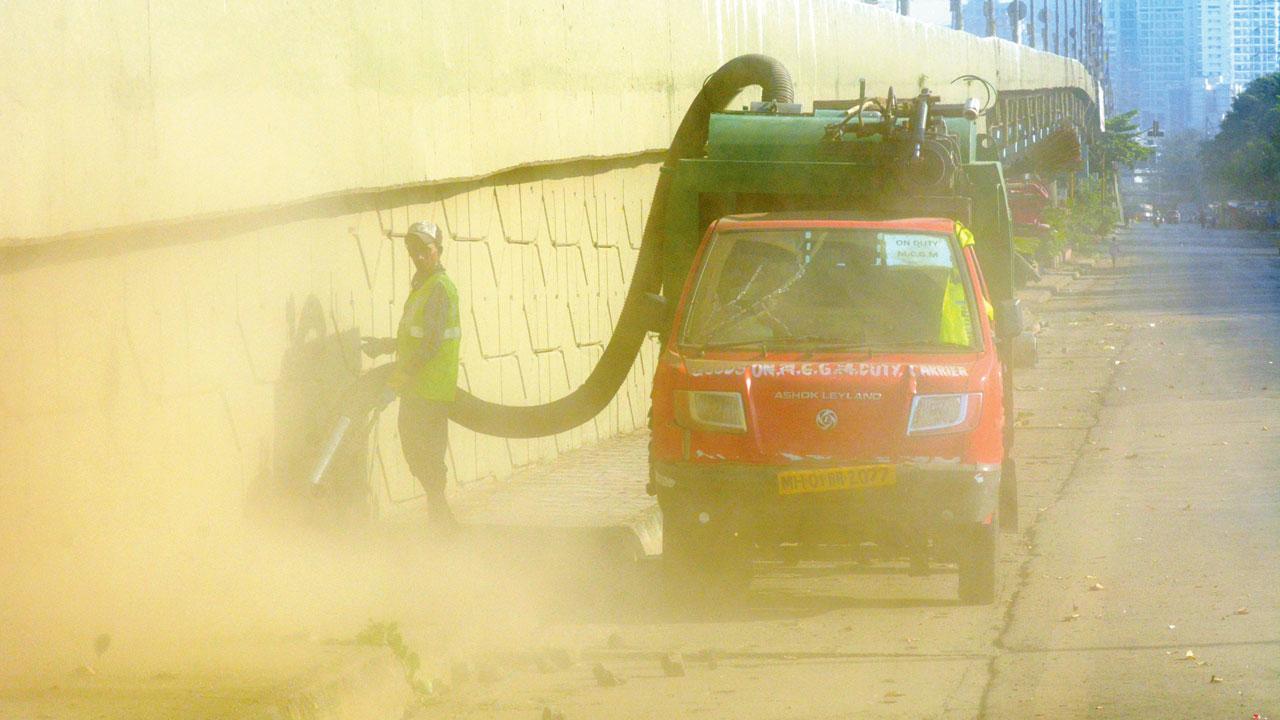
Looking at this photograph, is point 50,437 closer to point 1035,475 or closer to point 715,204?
point 715,204

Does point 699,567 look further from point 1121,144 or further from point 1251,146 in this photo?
point 1251,146

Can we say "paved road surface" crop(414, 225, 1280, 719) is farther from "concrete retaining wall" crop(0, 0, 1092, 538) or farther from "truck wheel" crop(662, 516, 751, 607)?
"concrete retaining wall" crop(0, 0, 1092, 538)

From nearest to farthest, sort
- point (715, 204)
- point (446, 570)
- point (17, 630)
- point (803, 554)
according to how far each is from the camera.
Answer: point (17, 630)
point (803, 554)
point (446, 570)
point (715, 204)

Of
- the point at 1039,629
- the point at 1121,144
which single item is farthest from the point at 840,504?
the point at 1121,144

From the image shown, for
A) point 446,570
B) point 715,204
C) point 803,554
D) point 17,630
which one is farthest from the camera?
point 715,204

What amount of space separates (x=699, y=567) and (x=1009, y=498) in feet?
7.67

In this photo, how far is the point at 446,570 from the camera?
9180 millimetres

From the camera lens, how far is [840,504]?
8.00 metres

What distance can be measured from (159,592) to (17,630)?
3.40 ft

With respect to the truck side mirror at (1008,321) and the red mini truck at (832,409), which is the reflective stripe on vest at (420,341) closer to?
the red mini truck at (832,409)

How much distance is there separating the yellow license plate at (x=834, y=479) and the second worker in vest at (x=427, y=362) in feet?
8.28

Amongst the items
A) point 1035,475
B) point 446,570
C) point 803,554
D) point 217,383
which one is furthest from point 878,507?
point 1035,475

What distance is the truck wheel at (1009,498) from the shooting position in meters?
9.85

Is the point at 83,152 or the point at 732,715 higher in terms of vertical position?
the point at 83,152
